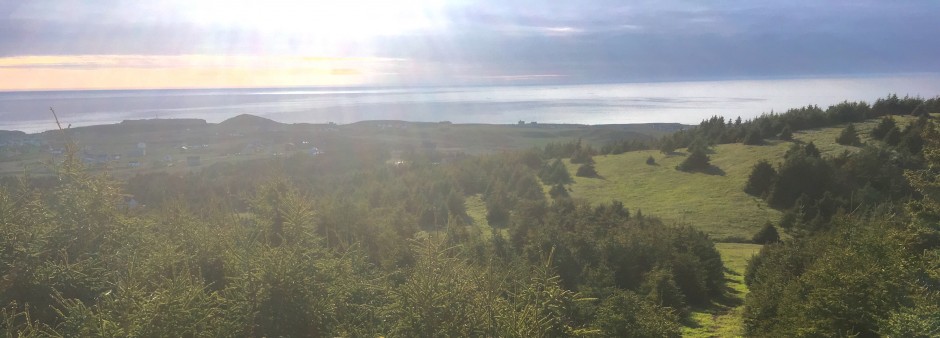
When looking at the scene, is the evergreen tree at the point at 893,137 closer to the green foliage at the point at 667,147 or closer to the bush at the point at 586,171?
the green foliage at the point at 667,147

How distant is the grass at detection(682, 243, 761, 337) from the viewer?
32.7 feet

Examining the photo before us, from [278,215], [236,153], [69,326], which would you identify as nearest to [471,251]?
[278,215]

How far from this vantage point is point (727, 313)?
11289mm

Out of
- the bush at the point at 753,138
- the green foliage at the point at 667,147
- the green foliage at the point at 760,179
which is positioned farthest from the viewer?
the green foliage at the point at 667,147

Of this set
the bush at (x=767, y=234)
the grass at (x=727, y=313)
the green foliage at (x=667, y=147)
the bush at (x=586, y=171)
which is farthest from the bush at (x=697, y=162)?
the grass at (x=727, y=313)

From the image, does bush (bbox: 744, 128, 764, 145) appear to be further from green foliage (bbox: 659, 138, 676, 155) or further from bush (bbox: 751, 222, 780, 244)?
bush (bbox: 751, 222, 780, 244)

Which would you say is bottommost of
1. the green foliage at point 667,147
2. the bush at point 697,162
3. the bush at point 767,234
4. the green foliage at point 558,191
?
the bush at point 767,234

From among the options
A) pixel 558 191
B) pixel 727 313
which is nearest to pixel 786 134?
pixel 558 191

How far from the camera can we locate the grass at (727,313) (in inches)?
393

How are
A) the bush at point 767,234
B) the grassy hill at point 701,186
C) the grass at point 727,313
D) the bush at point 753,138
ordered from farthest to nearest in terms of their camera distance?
the bush at point 753,138 < the grassy hill at point 701,186 < the bush at point 767,234 < the grass at point 727,313

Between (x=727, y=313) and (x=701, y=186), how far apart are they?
1319 centimetres

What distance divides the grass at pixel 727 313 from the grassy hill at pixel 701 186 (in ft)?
11.2

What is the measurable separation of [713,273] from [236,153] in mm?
45070

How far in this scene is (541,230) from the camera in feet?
47.7
